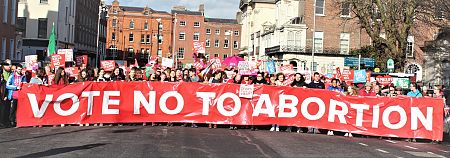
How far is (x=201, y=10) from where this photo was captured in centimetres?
12962

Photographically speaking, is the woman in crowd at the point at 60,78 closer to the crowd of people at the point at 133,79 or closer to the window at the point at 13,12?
the crowd of people at the point at 133,79

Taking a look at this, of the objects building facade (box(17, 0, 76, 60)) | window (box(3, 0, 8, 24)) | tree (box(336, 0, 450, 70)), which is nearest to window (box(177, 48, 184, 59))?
building facade (box(17, 0, 76, 60))

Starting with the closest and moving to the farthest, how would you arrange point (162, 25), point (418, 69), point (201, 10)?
point (418, 69)
point (162, 25)
point (201, 10)

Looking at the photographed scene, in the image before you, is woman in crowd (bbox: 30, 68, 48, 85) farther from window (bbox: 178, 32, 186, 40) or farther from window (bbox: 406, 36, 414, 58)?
window (bbox: 178, 32, 186, 40)

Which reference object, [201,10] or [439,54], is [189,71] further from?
[201,10]

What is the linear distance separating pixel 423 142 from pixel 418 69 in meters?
47.3

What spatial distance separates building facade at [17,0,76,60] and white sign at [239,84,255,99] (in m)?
44.5

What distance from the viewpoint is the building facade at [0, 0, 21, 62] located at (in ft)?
139

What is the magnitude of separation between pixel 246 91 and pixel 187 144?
4.68 m

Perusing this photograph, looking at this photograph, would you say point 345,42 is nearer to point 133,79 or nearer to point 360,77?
point 360,77

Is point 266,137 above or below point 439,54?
below

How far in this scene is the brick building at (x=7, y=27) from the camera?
139 feet

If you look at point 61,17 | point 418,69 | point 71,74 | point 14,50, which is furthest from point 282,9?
point 71,74

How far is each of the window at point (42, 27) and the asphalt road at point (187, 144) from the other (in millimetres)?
47037
